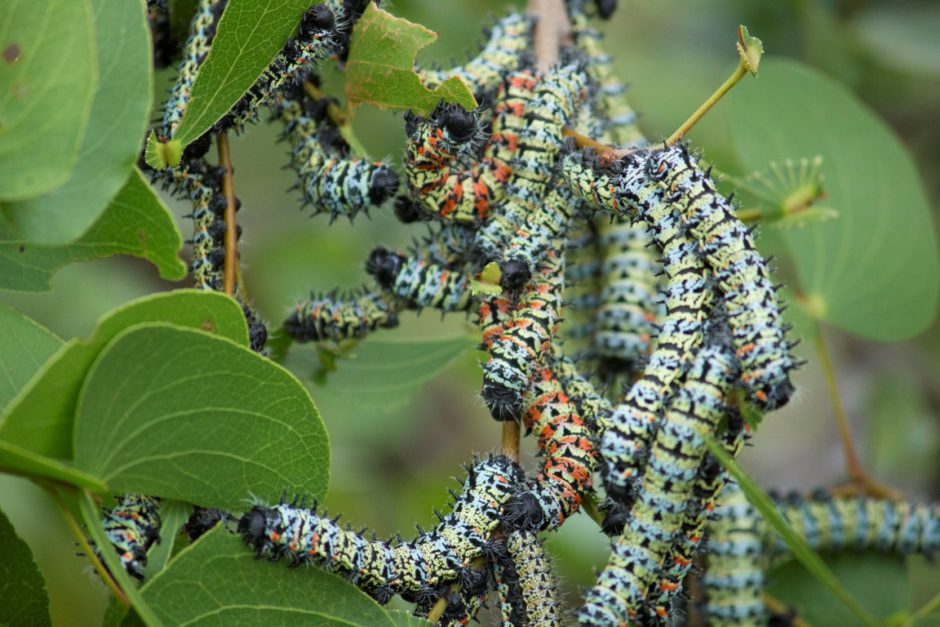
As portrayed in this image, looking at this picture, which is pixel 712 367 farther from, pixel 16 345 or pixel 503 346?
pixel 16 345

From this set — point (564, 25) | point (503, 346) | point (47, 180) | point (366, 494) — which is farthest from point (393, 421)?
point (47, 180)

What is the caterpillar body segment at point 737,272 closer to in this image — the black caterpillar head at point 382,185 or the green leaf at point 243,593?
the black caterpillar head at point 382,185

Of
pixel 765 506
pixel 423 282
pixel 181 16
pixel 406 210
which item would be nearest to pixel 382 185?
pixel 406 210

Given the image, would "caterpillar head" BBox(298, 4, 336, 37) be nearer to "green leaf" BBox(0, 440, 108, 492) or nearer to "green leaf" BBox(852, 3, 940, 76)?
"green leaf" BBox(0, 440, 108, 492)

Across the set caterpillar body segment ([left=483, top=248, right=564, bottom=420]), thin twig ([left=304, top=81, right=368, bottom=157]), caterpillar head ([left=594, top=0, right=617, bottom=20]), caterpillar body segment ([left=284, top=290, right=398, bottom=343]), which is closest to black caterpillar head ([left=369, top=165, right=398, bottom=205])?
thin twig ([left=304, top=81, right=368, bottom=157])

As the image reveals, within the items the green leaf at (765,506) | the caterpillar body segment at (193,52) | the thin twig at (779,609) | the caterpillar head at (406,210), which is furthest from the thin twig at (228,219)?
the thin twig at (779,609)

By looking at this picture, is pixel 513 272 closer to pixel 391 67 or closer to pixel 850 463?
pixel 391 67
